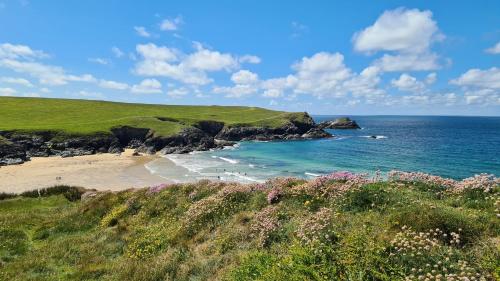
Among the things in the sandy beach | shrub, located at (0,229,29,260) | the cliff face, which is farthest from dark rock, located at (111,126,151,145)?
shrub, located at (0,229,29,260)

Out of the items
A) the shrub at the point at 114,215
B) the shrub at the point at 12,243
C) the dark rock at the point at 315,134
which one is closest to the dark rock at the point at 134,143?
the dark rock at the point at 315,134

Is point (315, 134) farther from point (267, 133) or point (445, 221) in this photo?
point (445, 221)

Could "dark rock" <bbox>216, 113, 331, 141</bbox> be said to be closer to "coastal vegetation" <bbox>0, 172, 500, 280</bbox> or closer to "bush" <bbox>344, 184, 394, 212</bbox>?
"coastal vegetation" <bbox>0, 172, 500, 280</bbox>

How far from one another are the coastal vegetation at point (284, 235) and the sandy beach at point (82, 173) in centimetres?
3701

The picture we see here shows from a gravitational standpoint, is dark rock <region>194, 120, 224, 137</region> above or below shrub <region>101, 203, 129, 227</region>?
above

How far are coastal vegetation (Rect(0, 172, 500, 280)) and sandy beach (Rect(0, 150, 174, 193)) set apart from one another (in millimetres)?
37010

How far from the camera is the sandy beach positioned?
5534cm

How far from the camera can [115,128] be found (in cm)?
10812

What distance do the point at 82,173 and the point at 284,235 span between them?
64786 millimetres

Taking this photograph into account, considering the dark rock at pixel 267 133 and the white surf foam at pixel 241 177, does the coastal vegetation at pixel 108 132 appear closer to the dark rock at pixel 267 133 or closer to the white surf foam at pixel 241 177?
the dark rock at pixel 267 133

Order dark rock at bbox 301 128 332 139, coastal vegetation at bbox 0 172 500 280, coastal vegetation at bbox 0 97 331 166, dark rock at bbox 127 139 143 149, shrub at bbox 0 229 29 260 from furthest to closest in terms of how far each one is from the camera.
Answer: dark rock at bbox 301 128 332 139, dark rock at bbox 127 139 143 149, coastal vegetation at bbox 0 97 331 166, shrub at bbox 0 229 29 260, coastal vegetation at bbox 0 172 500 280

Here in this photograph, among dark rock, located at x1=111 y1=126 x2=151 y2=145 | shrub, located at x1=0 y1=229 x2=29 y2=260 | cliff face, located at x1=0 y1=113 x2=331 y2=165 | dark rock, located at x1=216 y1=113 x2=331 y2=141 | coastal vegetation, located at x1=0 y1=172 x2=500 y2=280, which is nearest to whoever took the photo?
coastal vegetation, located at x1=0 y1=172 x2=500 y2=280

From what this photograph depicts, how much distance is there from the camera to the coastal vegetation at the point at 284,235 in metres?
7.22

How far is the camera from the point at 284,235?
10.9 m
